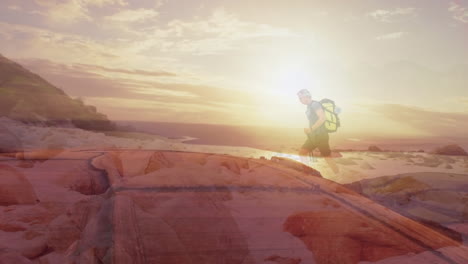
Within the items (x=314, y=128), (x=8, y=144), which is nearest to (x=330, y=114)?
(x=314, y=128)

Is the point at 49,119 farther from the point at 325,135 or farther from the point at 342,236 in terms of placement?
the point at 342,236

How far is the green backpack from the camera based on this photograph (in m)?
5.97

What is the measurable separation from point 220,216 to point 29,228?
3.60 ft

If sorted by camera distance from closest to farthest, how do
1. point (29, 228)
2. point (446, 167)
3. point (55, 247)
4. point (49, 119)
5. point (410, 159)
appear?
point (55, 247) → point (29, 228) → point (446, 167) → point (410, 159) → point (49, 119)

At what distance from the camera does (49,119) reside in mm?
12219

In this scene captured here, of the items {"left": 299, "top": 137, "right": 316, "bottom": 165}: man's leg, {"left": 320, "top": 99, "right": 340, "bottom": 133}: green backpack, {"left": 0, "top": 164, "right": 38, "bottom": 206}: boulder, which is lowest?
{"left": 0, "top": 164, "right": 38, "bottom": 206}: boulder

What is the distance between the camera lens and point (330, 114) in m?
6.03

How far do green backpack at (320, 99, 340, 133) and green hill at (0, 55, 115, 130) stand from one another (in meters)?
10.1

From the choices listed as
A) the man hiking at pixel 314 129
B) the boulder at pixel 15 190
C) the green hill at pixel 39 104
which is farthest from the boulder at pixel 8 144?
the green hill at pixel 39 104

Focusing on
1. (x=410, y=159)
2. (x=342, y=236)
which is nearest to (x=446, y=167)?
(x=410, y=159)

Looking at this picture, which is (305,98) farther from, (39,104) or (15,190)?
(39,104)

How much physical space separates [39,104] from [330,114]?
12.3 meters

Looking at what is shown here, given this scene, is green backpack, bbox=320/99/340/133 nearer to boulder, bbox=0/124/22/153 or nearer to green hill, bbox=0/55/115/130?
boulder, bbox=0/124/22/153

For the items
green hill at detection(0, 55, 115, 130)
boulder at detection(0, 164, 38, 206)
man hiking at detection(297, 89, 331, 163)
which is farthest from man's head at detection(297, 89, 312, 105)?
green hill at detection(0, 55, 115, 130)
